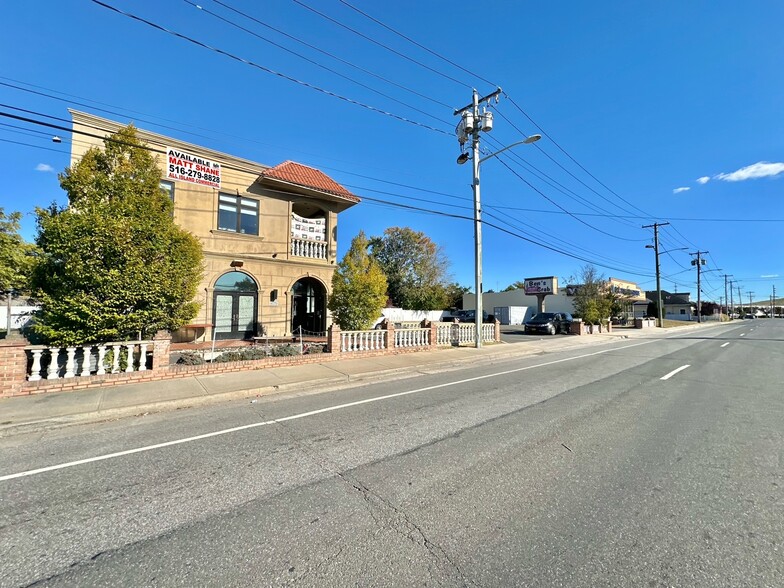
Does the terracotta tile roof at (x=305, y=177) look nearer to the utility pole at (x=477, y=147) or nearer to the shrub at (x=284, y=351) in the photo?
the utility pole at (x=477, y=147)

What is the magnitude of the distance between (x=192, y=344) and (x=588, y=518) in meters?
14.1

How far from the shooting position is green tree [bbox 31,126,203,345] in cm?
773

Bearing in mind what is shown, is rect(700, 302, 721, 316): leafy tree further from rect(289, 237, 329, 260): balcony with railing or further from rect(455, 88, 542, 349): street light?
rect(289, 237, 329, 260): balcony with railing

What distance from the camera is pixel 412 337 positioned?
47.9 ft

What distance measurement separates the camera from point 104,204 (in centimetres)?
829

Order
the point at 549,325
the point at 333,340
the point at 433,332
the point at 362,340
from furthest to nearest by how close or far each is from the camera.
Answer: the point at 549,325, the point at 433,332, the point at 362,340, the point at 333,340

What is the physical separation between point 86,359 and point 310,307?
11.2m

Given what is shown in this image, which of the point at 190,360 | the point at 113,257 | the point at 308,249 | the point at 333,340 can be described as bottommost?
the point at 190,360

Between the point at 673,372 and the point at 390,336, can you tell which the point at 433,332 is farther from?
the point at 673,372

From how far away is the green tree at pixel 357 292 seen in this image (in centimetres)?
1405

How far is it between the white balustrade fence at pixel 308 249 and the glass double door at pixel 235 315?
2.88 metres

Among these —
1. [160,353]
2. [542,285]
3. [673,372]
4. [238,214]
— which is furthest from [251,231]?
[542,285]

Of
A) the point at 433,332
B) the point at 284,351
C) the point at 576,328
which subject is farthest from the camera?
the point at 576,328

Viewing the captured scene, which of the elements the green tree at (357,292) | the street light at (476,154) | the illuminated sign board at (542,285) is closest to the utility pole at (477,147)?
the street light at (476,154)
